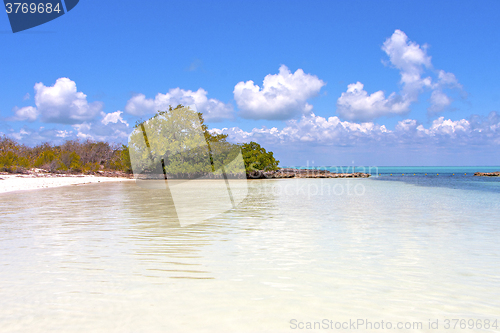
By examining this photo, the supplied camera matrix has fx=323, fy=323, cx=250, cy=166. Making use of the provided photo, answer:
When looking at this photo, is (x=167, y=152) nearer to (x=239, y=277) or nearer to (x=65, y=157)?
(x=65, y=157)

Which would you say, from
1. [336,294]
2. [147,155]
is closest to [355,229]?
[336,294]

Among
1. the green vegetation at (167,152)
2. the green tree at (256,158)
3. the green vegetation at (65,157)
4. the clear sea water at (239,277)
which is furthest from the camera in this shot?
the green tree at (256,158)

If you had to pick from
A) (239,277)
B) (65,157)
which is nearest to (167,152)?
(65,157)

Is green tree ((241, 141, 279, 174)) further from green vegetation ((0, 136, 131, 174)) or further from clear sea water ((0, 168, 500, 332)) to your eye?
clear sea water ((0, 168, 500, 332))

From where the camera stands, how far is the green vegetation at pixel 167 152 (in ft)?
147

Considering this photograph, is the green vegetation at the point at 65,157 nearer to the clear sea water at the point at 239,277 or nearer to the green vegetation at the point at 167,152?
the green vegetation at the point at 167,152

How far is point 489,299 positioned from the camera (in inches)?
163

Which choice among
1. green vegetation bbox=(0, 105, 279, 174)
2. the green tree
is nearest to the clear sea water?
green vegetation bbox=(0, 105, 279, 174)

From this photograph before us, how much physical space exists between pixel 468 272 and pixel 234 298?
3954 mm

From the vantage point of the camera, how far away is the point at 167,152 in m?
47.7

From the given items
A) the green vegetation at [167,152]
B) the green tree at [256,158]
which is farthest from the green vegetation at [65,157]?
the green tree at [256,158]

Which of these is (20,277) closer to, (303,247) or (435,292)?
(303,247)

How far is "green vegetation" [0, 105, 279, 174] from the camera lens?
4472 cm

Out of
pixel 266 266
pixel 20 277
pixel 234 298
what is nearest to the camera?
pixel 234 298
